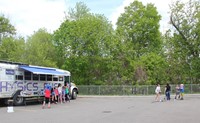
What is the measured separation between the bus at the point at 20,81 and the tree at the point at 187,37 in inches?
1162

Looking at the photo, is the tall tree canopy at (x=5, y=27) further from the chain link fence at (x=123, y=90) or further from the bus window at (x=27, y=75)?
the bus window at (x=27, y=75)

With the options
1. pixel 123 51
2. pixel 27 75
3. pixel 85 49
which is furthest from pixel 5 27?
pixel 27 75

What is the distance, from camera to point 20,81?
2489 centimetres

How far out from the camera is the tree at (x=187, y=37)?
51219 mm

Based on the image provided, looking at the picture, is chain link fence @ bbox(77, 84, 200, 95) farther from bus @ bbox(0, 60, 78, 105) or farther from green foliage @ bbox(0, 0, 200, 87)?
bus @ bbox(0, 60, 78, 105)

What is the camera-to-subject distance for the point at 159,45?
5881 centimetres

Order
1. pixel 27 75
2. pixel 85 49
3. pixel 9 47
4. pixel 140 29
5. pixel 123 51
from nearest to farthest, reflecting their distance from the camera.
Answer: pixel 27 75
pixel 85 49
pixel 123 51
pixel 9 47
pixel 140 29

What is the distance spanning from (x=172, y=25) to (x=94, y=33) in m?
14.3

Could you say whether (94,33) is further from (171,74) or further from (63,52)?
(171,74)

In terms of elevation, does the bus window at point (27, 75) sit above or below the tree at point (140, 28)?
below

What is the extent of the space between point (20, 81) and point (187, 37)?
3468cm

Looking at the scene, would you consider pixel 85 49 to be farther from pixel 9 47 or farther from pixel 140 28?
pixel 9 47

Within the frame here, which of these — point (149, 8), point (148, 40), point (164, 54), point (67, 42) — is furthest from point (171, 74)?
point (67, 42)

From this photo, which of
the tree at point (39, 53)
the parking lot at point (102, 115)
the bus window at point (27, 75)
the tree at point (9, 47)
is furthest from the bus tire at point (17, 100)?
the tree at point (9, 47)
